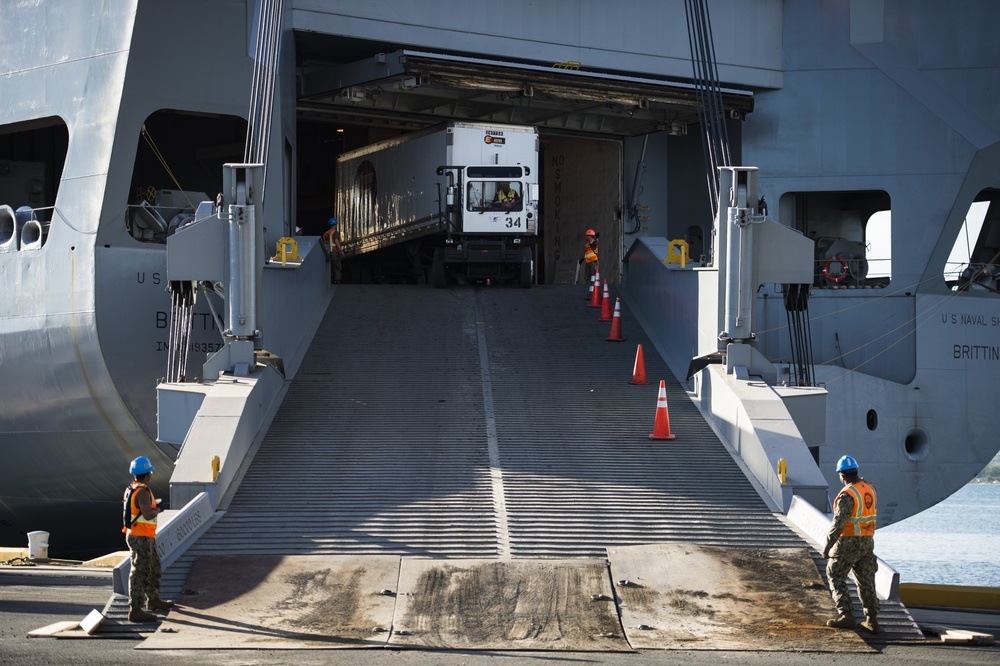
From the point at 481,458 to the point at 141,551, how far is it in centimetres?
510

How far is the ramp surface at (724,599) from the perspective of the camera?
9.91 metres

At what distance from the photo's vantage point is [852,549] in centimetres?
1015

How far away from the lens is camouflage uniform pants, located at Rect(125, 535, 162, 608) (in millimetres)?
10203

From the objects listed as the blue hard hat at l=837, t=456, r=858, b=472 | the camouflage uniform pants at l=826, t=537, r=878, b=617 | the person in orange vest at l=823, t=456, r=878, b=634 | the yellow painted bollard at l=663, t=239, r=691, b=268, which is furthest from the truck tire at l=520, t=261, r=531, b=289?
the camouflage uniform pants at l=826, t=537, r=878, b=617

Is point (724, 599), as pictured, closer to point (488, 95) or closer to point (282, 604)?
point (282, 604)

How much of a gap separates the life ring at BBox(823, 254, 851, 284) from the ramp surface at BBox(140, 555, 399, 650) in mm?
19924

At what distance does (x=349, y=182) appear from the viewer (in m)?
33.4

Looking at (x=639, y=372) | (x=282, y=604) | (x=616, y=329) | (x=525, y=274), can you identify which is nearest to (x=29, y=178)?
(x=525, y=274)

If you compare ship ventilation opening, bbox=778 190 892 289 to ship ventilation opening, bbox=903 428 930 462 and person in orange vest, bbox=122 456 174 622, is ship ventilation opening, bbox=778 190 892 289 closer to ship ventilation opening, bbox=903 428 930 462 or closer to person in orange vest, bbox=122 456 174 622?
ship ventilation opening, bbox=903 428 930 462

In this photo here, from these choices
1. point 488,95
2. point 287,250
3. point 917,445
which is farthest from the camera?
point 488,95

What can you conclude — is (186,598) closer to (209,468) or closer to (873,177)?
(209,468)

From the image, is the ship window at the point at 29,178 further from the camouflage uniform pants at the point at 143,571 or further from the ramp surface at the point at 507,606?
the ramp surface at the point at 507,606

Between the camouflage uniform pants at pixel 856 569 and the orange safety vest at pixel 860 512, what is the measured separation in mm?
63

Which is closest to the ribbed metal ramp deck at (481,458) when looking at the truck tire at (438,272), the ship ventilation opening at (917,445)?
the truck tire at (438,272)
